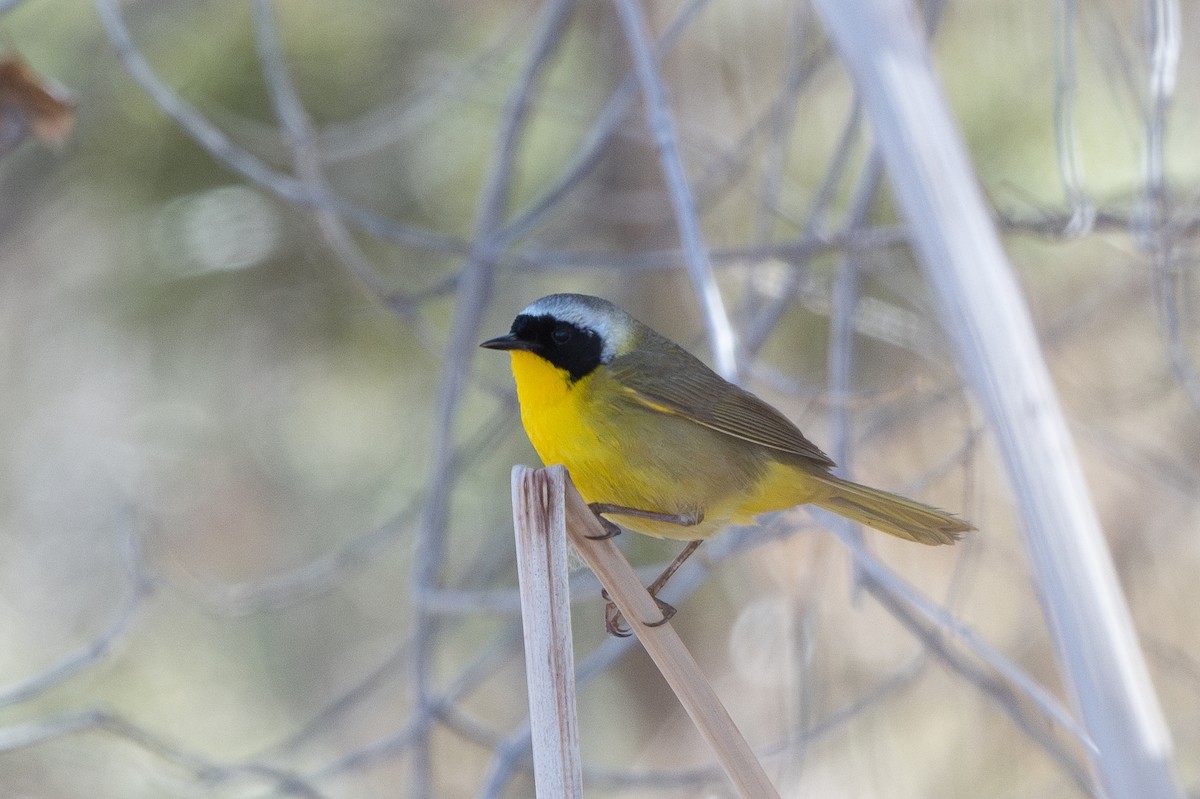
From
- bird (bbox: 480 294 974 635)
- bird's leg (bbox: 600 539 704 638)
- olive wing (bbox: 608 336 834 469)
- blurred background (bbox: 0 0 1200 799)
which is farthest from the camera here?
blurred background (bbox: 0 0 1200 799)

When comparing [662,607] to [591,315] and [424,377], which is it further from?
[424,377]

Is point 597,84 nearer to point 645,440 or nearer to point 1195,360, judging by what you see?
point 1195,360

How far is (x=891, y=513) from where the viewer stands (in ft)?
7.36

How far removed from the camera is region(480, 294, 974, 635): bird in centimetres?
222

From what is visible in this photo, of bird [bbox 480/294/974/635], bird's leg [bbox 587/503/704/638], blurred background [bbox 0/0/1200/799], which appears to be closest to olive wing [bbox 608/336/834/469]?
bird [bbox 480/294/974/635]

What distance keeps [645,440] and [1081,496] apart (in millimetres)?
1392

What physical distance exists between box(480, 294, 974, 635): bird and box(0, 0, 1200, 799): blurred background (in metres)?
1.27

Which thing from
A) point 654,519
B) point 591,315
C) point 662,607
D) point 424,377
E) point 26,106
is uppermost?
point 424,377

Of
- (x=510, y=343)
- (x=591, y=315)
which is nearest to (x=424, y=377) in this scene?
(x=591, y=315)

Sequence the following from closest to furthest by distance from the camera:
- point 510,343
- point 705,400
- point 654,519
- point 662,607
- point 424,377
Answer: point 662,607
point 654,519
point 510,343
point 705,400
point 424,377

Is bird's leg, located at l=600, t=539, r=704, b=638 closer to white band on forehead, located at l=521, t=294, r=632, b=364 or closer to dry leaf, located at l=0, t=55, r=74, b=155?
white band on forehead, located at l=521, t=294, r=632, b=364

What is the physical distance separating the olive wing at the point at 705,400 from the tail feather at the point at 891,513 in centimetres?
7

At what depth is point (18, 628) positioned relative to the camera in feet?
14.5

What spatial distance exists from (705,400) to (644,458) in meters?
0.28
